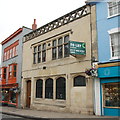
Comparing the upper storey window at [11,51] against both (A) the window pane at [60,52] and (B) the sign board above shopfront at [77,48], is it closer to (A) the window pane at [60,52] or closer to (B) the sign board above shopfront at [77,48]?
(A) the window pane at [60,52]

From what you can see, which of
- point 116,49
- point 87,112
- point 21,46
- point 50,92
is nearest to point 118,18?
point 116,49

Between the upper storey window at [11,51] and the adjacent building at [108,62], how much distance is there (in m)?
12.9

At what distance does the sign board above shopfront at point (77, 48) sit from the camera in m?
12.4

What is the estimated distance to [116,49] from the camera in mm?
11414

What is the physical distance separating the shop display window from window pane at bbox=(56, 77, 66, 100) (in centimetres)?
381

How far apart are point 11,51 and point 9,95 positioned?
566cm

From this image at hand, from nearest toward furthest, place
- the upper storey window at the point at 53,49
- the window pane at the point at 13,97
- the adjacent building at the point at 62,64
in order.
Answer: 1. the adjacent building at the point at 62,64
2. the upper storey window at the point at 53,49
3. the window pane at the point at 13,97

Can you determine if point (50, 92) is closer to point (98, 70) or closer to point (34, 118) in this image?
point (34, 118)

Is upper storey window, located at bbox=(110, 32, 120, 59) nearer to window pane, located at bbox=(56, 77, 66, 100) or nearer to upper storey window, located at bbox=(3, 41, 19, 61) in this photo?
window pane, located at bbox=(56, 77, 66, 100)

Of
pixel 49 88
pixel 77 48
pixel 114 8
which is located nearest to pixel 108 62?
pixel 77 48

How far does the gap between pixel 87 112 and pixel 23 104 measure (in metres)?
8.66

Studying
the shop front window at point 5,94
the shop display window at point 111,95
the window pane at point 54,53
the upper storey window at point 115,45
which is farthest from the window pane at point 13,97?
the upper storey window at point 115,45

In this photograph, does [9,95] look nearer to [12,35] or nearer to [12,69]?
[12,69]

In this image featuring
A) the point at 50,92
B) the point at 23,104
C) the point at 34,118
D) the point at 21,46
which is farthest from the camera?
the point at 21,46
